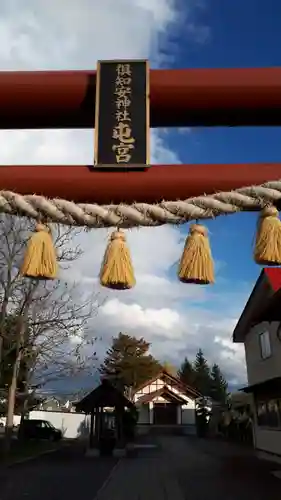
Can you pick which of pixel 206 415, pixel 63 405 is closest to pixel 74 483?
pixel 206 415

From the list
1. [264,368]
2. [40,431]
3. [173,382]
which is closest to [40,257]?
[264,368]

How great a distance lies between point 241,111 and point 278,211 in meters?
0.77

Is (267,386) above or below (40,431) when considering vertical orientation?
above

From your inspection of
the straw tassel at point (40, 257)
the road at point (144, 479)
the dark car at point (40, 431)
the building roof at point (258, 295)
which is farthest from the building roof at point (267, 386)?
the dark car at point (40, 431)

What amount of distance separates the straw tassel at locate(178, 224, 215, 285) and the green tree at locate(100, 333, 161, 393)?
144 feet

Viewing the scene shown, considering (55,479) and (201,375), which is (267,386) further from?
(201,375)

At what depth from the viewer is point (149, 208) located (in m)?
2.33

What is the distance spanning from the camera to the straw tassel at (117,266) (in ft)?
7.46

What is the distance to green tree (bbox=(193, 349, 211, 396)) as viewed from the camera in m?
65.2

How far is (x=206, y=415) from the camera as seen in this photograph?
34.7m

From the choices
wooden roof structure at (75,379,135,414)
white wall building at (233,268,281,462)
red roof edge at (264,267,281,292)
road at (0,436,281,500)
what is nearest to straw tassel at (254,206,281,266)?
road at (0,436,281,500)

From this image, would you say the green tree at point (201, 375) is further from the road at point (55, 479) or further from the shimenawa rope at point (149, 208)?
the shimenawa rope at point (149, 208)

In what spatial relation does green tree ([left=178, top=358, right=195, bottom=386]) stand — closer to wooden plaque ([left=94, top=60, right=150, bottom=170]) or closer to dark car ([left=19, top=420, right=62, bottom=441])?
dark car ([left=19, top=420, right=62, bottom=441])

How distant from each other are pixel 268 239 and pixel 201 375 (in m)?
70.6
